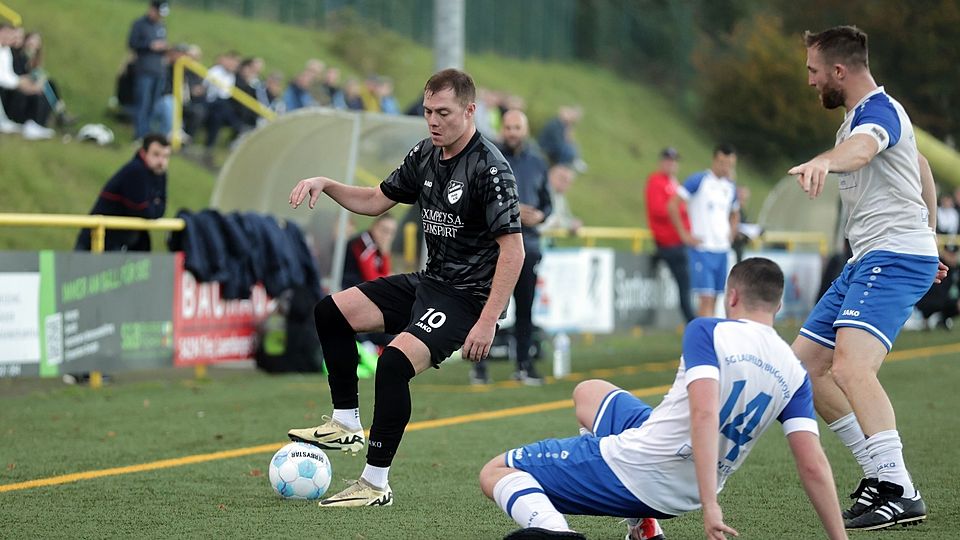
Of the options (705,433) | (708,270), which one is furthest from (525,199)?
(705,433)

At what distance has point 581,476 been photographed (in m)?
5.04

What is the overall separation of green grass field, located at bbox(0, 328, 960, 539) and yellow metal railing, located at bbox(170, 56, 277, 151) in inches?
374

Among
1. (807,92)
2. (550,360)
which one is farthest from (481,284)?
(807,92)

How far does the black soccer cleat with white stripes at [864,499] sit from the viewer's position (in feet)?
20.2

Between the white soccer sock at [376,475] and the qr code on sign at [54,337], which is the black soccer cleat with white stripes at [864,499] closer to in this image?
the white soccer sock at [376,475]

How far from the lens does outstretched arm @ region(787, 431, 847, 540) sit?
4840 mm

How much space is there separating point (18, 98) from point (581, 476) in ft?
55.3

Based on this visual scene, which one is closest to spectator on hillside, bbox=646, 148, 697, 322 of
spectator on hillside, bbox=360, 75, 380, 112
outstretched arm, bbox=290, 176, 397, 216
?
spectator on hillside, bbox=360, 75, 380, 112

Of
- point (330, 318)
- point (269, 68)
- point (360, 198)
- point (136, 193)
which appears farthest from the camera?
point (269, 68)

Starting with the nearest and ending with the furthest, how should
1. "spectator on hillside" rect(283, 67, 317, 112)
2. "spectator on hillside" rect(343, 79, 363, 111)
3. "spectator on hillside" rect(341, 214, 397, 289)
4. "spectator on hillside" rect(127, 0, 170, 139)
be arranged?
"spectator on hillside" rect(341, 214, 397, 289) < "spectator on hillside" rect(127, 0, 170, 139) < "spectator on hillside" rect(283, 67, 317, 112) < "spectator on hillside" rect(343, 79, 363, 111)

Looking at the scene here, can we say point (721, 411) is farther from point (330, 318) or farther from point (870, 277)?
Result: point (330, 318)

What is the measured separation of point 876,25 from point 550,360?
23097 mm

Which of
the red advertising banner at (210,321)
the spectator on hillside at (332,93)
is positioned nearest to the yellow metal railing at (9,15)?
the spectator on hillside at (332,93)

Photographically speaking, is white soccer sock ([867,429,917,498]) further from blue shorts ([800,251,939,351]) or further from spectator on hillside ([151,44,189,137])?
spectator on hillside ([151,44,189,137])
